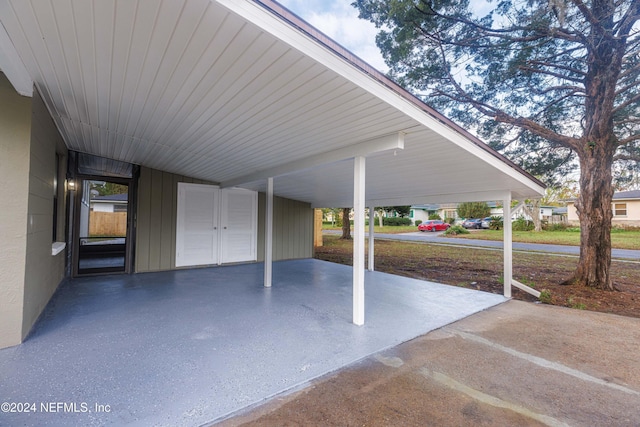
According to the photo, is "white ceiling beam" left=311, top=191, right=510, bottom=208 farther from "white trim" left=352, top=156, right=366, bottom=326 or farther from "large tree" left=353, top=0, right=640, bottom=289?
"white trim" left=352, top=156, right=366, bottom=326

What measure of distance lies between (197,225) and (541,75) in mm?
8409

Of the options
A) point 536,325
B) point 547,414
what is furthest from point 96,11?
point 536,325

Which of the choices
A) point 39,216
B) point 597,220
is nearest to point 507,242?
point 597,220

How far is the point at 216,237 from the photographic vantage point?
7.02 meters

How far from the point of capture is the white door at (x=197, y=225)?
6.52m

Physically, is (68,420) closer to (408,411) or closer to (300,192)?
(408,411)

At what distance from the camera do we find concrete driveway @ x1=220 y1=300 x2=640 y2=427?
1723mm

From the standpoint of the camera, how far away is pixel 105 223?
43.9 feet

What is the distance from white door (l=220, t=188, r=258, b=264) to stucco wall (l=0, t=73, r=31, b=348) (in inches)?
181

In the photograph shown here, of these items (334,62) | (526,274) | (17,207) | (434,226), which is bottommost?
(526,274)

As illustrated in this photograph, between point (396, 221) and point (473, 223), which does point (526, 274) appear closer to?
point (473, 223)

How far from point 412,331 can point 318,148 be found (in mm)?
2459

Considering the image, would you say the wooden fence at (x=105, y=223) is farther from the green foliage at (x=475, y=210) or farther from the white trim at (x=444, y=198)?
the green foliage at (x=475, y=210)

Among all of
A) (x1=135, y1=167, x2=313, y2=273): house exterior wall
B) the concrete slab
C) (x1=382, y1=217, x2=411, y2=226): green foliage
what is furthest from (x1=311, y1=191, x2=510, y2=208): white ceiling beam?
(x1=382, y1=217, x2=411, y2=226): green foliage
